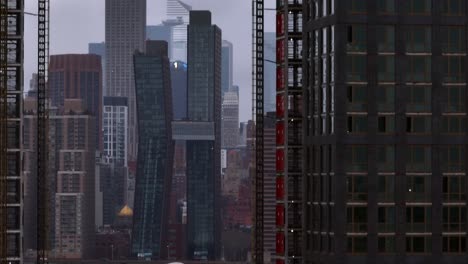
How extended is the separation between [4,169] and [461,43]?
55707 millimetres

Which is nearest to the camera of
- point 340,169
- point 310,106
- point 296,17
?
point 340,169

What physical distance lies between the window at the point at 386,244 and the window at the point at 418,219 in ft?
6.35

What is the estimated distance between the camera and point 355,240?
14388cm

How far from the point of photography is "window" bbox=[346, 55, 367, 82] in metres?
145

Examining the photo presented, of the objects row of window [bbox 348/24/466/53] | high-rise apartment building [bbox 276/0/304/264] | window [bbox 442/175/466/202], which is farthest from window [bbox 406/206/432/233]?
high-rise apartment building [bbox 276/0/304/264]

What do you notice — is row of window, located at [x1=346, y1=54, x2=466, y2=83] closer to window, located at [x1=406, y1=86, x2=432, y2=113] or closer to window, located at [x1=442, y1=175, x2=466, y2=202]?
window, located at [x1=406, y1=86, x2=432, y2=113]

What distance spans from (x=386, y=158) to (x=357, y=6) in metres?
15.1

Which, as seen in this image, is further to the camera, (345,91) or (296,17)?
(296,17)

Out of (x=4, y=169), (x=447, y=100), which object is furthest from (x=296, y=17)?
(x=4, y=169)

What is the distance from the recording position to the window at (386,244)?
144 metres

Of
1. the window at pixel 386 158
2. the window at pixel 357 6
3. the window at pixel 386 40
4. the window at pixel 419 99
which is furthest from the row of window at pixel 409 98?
the window at pixel 357 6

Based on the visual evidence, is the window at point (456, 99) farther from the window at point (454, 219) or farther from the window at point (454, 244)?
the window at point (454, 244)

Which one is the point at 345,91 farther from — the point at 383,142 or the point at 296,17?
the point at 296,17

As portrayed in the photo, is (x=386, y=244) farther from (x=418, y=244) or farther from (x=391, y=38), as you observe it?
(x=391, y=38)
